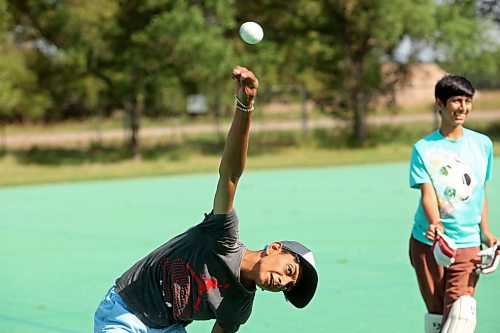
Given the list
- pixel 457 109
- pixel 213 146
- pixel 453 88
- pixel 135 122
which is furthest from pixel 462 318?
pixel 213 146

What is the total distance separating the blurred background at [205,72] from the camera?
86.4ft

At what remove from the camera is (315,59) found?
3053cm

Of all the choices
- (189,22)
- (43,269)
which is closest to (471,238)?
(43,269)

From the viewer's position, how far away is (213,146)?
30.3 meters

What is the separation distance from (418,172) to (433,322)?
0.95 metres

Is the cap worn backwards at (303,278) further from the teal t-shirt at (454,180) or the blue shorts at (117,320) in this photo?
the teal t-shirt at (454,180)

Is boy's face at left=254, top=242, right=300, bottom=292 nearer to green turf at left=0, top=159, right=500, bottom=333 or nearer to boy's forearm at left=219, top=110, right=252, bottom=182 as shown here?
boy's forearm at left=219, top=110, right=252, bottom=182

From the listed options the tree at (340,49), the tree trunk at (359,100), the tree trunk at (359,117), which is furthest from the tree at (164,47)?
the tree trunk at (359,117)

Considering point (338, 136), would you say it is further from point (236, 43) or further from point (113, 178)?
point (113, 178)

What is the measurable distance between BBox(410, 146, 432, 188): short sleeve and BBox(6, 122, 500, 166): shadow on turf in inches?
875

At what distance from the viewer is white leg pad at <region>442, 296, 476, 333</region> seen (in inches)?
212

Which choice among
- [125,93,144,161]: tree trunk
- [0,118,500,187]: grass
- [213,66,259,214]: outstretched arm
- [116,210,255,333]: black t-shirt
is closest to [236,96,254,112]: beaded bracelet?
[213,66,259,214]: outstretched arm

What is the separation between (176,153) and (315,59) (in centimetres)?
595

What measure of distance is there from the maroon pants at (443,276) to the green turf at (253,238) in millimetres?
1287
